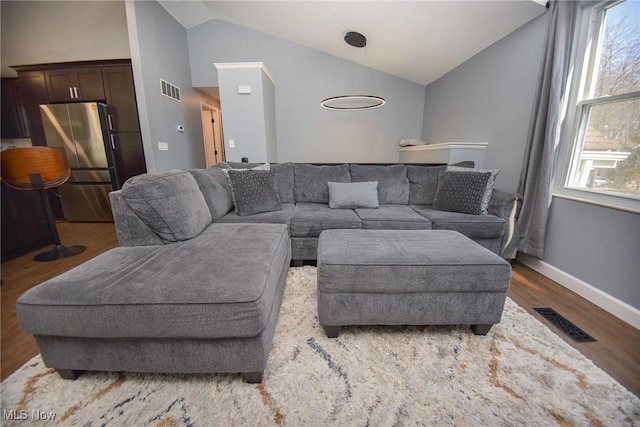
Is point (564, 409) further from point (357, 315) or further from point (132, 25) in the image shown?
point (132, 25)

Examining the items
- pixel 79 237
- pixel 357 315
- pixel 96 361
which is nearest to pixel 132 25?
pixel 79 237

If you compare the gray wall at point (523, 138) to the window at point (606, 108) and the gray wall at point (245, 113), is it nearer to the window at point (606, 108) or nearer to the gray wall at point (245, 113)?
the window at point (606, 108)

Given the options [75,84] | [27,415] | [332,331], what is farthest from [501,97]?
[75,84]

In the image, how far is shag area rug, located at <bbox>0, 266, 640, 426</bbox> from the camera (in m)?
0.96

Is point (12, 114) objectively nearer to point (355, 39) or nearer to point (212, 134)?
point (212, 134)

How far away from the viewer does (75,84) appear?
355 cm

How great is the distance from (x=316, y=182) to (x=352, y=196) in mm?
451

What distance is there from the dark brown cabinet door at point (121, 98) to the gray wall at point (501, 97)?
15.3 feet

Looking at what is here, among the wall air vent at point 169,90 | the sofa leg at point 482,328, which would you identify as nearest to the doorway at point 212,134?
the wall air vent at point 169,90

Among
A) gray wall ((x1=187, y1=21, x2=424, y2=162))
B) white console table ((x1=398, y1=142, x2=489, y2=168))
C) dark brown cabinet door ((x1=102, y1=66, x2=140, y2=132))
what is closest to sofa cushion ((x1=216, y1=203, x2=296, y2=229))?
white console table ((x1=398, y1=142, x2=489, y2=168))

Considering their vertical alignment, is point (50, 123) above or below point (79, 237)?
above

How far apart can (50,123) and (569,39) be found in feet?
19.3

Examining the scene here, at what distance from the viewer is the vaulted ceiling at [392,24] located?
8.43 feet

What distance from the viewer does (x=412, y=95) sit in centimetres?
504
